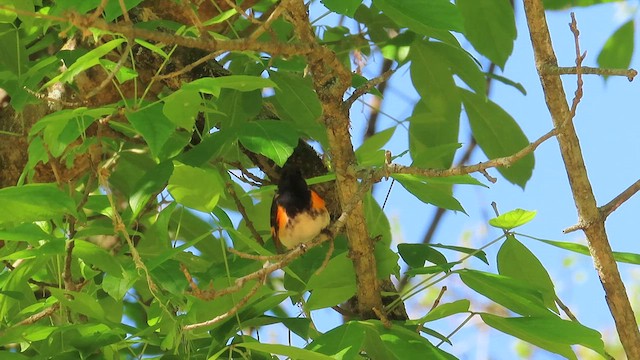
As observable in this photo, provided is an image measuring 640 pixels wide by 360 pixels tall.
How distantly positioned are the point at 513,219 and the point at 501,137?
68 cm

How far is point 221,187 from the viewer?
1.53 meters

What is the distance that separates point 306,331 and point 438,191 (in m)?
0.36

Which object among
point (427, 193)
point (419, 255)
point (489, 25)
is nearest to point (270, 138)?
point (427, 193)

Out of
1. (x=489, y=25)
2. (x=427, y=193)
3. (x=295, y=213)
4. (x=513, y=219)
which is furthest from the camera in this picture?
(x=489, y=25)

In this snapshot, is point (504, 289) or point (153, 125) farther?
point (504, 289)

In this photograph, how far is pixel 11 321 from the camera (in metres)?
1.68

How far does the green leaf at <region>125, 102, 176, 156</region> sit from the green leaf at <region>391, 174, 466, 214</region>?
0.47 metres

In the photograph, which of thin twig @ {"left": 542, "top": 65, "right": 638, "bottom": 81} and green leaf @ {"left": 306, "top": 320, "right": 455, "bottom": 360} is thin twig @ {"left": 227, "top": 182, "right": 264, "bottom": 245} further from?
thin twig @ {"left": 542, "top": 65, "right": 638, "bottom": 81}

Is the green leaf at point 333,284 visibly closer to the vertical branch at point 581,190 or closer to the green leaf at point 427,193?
the green leaf at point 427,193

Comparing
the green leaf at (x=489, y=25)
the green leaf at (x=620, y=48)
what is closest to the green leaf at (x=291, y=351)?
the green leaf at (x=489, y=25)

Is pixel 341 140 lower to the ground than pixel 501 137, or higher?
lower

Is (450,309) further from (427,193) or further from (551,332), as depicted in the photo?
(427,193)

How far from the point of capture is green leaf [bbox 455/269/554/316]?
142cm

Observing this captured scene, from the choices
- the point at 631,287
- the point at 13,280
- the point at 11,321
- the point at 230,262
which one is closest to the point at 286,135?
the point at 230,262
